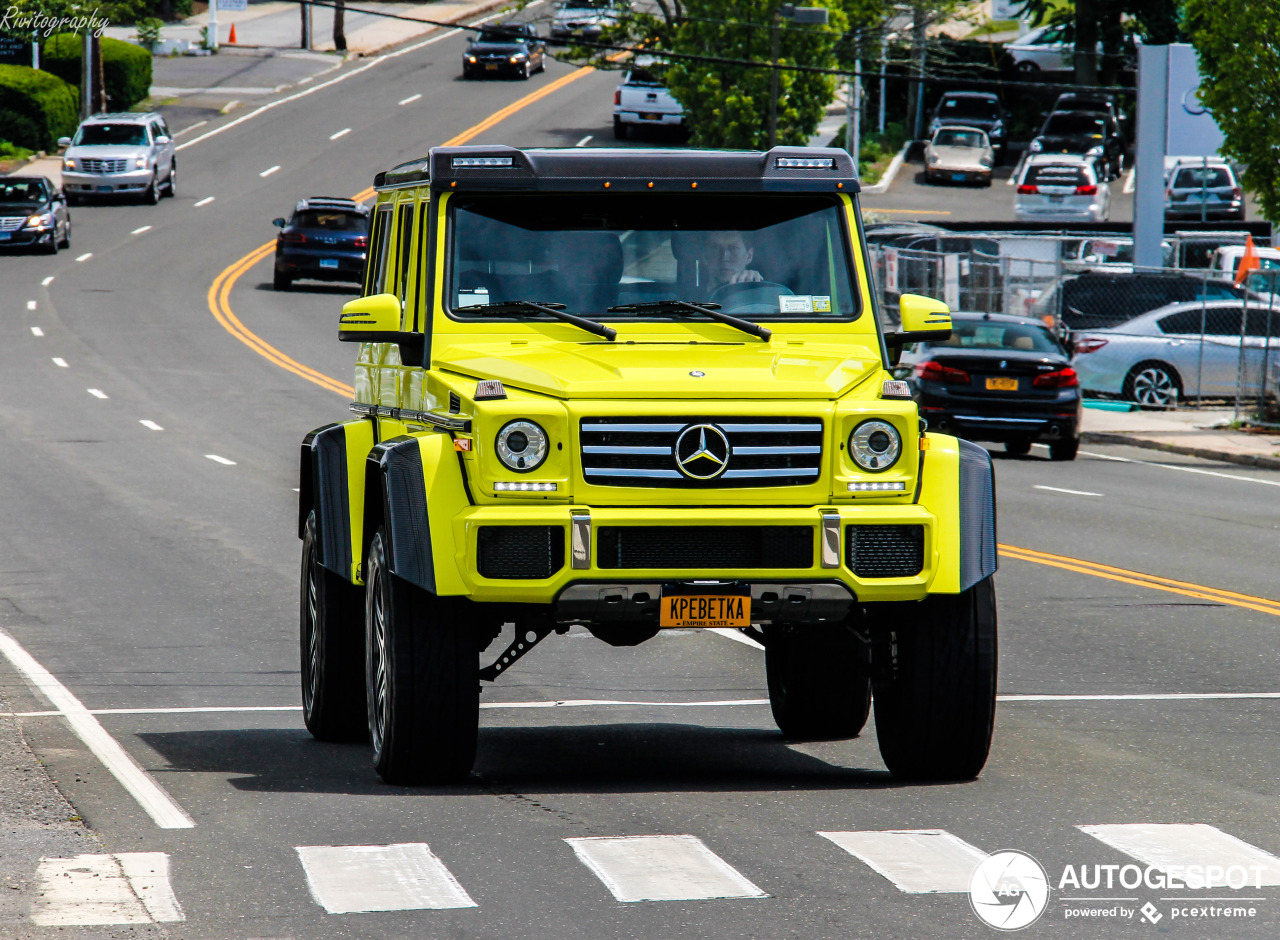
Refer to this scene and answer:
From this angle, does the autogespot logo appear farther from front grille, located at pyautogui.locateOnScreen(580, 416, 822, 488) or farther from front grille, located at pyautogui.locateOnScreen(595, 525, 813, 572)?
front grille, located at pyautogui.locateOnScreen(580, 416, 822, 488)

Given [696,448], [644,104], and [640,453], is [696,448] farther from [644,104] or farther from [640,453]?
[644,104]

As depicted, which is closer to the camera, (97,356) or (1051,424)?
(1051,424)

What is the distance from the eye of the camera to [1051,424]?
2523 centimetres

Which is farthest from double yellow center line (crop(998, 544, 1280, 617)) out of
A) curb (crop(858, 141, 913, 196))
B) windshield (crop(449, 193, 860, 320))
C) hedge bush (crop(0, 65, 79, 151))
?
hedge bush (crop(0, 65, 79, 151))

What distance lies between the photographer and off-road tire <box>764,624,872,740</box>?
9.74 meters

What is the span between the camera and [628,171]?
355 inches

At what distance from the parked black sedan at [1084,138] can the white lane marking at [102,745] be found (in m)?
49.6

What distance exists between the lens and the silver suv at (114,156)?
55594mm

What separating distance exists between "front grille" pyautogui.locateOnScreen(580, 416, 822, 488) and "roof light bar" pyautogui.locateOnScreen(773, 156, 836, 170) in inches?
60.2

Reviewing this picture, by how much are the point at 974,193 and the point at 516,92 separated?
19544mm

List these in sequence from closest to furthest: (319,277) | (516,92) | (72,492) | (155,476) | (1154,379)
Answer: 1. (72,492)
2. (155,476)
3. (1154,379)
4. (319,277)
5. (516,92)

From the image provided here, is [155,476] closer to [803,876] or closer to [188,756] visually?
[188,756]

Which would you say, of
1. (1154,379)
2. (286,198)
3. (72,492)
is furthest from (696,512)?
(286,198)

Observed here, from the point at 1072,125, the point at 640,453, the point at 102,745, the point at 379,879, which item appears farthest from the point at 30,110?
the point at 379,879
